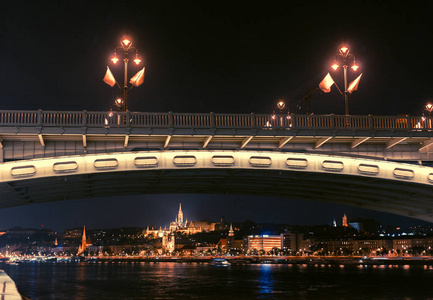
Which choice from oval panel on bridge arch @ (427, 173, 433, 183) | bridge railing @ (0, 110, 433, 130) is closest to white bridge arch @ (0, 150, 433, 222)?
oval panel on bridge arch @ (427, 173, 433, 183)

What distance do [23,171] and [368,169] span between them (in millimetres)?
22046

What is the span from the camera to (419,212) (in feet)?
167

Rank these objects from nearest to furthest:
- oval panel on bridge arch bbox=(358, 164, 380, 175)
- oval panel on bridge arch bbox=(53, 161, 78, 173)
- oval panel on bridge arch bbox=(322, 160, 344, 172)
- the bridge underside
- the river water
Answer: oval panel on bridge arch bbox=(53, 161, 78, 173), oval panel on bridge arch bbox=(322, 160, 344, 172), oval panel on bridge arch bbox=(358, 164, 380, 175), the bridge underside, the river water

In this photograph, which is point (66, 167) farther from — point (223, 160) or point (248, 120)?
point (248, 120)

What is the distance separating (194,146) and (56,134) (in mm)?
8549

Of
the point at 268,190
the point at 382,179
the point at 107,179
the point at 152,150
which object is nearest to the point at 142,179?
the point at 107,179

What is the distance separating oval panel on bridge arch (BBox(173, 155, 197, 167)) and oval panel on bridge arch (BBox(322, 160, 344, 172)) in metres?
8.69

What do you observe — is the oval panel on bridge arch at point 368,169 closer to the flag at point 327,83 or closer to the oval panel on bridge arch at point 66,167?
the flag at point 327,83

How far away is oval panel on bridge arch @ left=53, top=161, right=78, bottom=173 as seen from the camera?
29.9m

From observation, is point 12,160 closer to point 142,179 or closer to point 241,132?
point 142,179

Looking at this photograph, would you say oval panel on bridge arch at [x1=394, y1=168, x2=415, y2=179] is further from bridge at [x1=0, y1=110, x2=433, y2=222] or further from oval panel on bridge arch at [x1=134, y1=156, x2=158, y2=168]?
oval panel on bridge arch at [x1=134, y1=156, x2=158, y2=168]

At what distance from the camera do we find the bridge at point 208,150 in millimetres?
29234

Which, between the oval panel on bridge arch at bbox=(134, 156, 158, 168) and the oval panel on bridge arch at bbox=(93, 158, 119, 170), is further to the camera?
the oval panel on bridge arch at bbox=(134, 156, 158, 168)

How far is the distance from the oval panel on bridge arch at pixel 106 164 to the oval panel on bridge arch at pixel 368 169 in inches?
633
